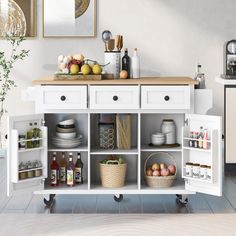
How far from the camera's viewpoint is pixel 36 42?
708cm

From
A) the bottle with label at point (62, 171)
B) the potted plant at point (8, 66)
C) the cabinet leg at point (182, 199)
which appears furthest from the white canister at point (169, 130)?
the potted plant at point (8, 66)

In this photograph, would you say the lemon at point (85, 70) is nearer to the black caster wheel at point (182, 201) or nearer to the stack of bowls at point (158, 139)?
the stack of bowls at point (158, 139)

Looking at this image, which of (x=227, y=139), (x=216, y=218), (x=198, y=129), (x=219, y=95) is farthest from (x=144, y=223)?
(x=219, y=95)

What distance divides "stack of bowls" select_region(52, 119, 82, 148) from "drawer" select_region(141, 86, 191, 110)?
0.56 metres

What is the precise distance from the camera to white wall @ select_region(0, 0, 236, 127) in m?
7.07

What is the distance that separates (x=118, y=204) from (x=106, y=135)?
534 mm

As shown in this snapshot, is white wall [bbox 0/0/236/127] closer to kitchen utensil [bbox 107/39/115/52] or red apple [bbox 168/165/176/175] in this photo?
kitchen utensil [bbox 107/39/115/52]

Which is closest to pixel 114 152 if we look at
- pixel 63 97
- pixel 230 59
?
pixel 63 97

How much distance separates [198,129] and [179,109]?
20 cm

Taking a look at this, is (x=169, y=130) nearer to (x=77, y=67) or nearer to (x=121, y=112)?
(x=121, y=112)

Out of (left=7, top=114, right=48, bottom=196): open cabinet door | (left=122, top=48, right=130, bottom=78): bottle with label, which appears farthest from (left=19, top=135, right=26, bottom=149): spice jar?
(left=122, top=48, right=130, bottom=78): bottle with label

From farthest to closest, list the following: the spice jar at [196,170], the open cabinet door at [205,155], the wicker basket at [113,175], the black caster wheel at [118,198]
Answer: the black caster wheel at [118,198], the wicker basket at [113,175], the spice jar at [196,170], the open cabinet door at [205,155]

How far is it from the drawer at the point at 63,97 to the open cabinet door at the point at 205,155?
767mm

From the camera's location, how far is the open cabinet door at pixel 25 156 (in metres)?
4.37
